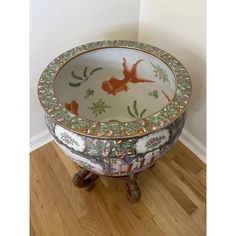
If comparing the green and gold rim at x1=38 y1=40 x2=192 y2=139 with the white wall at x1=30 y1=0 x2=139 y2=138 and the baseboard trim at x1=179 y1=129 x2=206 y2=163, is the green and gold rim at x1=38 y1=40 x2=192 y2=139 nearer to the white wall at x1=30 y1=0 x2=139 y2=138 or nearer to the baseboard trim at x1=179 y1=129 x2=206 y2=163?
the white wall at x1=30 y1=0 x2=139 y2=138

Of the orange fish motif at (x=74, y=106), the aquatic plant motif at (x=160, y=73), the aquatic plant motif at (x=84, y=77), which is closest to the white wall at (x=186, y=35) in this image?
the aquatic plant motif at (x=160, y=73)

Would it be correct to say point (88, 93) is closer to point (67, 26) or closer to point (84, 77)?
point (84, 77)

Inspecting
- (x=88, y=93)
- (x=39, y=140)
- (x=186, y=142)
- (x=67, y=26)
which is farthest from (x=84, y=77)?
(x=186, y=142)

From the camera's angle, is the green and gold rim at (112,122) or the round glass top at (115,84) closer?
the green and gold rim at (112,122)

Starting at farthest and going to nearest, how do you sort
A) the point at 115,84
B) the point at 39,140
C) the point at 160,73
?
the point at 39,140
the point at 115,84
the point at 160,73

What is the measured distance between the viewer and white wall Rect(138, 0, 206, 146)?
79cm

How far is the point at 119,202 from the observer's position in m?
0.90

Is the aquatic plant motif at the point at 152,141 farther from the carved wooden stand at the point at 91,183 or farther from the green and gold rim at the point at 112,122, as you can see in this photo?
the carved wooden stand at the point at 91,183

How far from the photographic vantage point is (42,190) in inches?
36.6

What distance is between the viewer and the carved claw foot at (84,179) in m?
0.90

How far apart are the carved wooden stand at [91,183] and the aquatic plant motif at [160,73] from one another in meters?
0.31

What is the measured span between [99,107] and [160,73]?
25 cm

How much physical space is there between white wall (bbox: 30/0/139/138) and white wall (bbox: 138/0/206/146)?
0.07 metres

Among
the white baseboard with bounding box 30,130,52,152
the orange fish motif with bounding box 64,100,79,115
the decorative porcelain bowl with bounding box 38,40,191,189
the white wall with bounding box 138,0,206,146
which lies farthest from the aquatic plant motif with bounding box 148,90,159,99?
the white baseboard with bounding box 30,130,52,152
